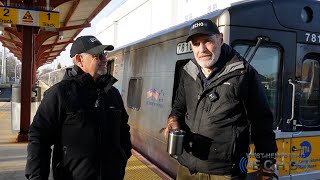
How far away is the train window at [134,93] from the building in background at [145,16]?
642 inches

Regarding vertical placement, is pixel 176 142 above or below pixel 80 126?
below

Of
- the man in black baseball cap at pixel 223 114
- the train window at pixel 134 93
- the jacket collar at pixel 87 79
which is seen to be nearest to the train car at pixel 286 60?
→ the man in black baseball cap at pixel 223 114

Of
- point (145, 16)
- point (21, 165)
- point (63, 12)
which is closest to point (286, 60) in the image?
point (21, 165)

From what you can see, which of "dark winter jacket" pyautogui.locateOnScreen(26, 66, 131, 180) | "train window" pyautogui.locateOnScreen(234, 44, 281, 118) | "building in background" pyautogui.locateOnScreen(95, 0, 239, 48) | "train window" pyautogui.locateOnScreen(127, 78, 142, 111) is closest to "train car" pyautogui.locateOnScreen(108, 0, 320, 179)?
"train window" pyautogui.locateOnScreen(234, 44, 281, 118)

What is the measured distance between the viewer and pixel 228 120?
2.44m

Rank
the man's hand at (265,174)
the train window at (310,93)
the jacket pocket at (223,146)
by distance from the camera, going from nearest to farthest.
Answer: the jacket pocket at (223,146) < the man's hand at (265,174) < the train window at (310,93)

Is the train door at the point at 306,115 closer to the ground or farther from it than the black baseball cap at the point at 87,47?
closer to the ground

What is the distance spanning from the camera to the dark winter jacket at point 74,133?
2.43 metres

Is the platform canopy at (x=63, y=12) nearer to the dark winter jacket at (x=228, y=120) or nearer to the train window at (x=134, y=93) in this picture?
the train window at (x=134, y=93)

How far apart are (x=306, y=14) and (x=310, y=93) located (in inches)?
37.9

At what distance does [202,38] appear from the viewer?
8.29ft

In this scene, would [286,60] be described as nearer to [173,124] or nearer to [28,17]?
[173,124]

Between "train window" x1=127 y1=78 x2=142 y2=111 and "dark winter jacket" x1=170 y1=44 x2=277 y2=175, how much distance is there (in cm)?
437

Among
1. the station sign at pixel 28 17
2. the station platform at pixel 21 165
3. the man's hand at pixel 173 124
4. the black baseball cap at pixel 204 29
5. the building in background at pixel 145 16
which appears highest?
the building in background at pixel 145 16
